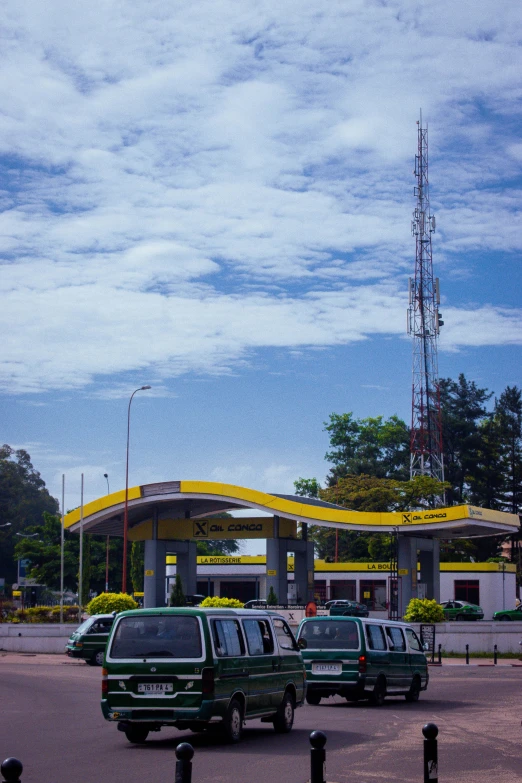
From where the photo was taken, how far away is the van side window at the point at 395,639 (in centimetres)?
Answer: 2167

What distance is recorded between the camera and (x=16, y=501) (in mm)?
135000

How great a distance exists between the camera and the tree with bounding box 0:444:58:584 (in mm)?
122062

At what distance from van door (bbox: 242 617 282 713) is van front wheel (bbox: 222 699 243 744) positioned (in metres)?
0.25

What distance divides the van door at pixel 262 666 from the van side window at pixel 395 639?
21.1 feet

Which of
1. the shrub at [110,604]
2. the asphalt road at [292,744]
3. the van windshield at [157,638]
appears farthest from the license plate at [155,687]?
the shrub at [110,604]

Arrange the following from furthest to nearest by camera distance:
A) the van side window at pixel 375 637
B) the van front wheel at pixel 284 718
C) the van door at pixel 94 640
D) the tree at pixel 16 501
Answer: the tree at pixel 16 501, the van door at pixel 94 640, the van side window at pixel 375 637, the van front wheel at pixel 284 718

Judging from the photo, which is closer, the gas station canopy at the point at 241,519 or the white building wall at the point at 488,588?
the gas station canopy at the point at 241,519

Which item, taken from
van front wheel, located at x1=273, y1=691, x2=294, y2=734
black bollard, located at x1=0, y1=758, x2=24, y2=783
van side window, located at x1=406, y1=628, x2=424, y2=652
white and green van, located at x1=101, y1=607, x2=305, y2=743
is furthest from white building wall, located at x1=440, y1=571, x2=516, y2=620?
black bollard, located at x1=0, y1=758, x2=24, y2=783

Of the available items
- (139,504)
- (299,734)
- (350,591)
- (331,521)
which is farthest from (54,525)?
(299,734)

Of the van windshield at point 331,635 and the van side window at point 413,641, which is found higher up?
the van windshield at point 331,635

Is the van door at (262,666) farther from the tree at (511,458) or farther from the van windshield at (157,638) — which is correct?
the tree at (511,458)

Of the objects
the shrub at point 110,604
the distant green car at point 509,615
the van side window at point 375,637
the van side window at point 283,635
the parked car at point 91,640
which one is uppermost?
the van side window at point 283,635

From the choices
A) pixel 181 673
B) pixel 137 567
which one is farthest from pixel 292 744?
pixel 137 567

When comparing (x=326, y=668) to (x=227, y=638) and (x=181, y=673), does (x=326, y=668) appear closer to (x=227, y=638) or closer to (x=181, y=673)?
(x=227, y=638)
